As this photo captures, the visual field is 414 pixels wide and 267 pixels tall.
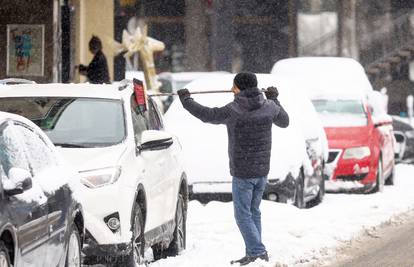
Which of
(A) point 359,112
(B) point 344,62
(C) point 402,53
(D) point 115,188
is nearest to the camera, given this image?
(D) point 115,188

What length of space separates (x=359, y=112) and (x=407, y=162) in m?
7.92

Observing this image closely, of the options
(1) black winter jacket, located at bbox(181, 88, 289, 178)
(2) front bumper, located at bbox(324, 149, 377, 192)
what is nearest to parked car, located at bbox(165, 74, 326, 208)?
(2) front bumper, located at bbox(324, 149, 377, 192)

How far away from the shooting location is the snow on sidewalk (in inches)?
511

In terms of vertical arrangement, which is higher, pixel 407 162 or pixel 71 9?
pixel 71 9

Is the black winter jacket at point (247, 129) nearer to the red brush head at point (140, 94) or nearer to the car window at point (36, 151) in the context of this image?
the red brush head at point (140, 94)

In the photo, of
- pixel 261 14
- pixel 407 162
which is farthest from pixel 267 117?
pixel 261 14

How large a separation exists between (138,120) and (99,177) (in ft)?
5.11

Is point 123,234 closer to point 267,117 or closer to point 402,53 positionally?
point 267,117

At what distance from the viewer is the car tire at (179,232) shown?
13289 mm

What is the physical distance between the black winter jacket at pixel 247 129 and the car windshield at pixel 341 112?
903 cm

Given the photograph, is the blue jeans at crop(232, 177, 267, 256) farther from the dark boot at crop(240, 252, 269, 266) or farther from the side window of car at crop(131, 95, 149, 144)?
the side window of car at crop(131, 95, 149, 144)

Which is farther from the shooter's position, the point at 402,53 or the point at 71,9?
the point at 402,53

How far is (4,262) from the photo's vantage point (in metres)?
7.95

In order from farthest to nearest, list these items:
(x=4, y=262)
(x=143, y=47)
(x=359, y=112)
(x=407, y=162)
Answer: (x=143, y=47)
(x=407, y=162)
(x=359, y=112)
(x=4, y=262)
